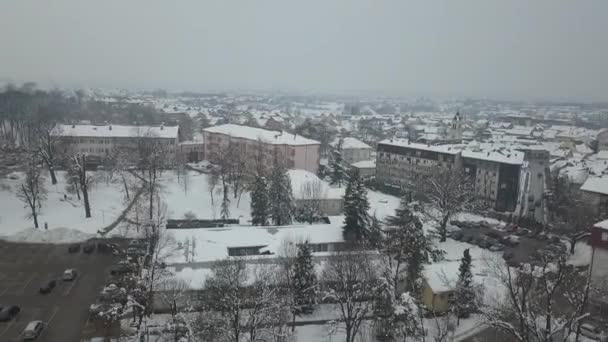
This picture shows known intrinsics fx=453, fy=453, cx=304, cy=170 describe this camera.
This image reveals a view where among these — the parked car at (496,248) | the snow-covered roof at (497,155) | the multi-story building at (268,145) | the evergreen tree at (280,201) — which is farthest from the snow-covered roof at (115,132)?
the parked car at (496,248)

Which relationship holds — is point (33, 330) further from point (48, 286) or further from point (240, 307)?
point (240, 307)

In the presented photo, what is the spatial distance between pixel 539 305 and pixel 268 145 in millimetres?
34734

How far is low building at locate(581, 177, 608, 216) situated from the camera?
116ft

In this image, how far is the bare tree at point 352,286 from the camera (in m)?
16.4

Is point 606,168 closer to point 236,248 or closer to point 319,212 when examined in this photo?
point 319,212

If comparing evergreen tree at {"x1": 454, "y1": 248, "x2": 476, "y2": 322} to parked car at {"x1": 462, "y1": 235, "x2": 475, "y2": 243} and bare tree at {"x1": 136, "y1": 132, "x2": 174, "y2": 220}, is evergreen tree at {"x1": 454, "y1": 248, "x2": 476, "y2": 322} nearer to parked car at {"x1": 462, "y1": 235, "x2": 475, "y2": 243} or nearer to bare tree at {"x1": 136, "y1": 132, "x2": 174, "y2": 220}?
parked car at {"x1": 462, "y1": 235, "x2": 475, "y2": 243}

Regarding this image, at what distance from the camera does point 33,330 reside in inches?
686

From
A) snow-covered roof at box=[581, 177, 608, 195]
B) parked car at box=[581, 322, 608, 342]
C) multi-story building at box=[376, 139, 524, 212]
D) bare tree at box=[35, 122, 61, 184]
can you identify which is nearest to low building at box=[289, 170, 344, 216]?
multi-story building at box=[376, 139, 524, 212]

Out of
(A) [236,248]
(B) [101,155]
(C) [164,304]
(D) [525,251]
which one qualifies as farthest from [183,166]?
(D) [525,251]

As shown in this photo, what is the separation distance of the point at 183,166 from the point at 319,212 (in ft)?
62.6

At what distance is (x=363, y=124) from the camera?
103 metres

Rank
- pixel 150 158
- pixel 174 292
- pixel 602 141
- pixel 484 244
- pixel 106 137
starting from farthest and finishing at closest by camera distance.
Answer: pixel 602 141
pixel 106 137
pixel 150 158
pixel 484 244
pixel 174 292

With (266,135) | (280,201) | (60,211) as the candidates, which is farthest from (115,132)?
(280,201)

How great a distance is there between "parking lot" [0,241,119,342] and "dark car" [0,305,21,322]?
26 centimetres
